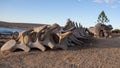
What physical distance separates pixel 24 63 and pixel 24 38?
1754 millimetres

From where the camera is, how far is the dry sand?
8117 millimetres

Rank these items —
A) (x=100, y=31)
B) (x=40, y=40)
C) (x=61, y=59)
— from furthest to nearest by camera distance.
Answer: (x=100, y=31) → (x=40, y=40) → (x=61, y=59)

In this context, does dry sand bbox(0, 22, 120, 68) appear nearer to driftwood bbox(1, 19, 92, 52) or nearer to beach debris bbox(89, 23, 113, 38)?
driftwood bbox(1, 19, 92, 52)

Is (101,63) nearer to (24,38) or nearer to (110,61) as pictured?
(110,61)

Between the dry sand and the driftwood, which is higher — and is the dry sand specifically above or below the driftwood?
below

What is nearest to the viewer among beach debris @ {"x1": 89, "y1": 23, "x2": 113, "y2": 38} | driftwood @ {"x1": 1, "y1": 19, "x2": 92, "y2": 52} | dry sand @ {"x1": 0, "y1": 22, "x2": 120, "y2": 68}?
dry sand @ {"x1": 0, "y1": 22, "x2": 120, "y2": 68}

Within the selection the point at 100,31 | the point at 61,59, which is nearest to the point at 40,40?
the point at 61,59

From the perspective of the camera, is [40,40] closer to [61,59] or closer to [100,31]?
[61,59]

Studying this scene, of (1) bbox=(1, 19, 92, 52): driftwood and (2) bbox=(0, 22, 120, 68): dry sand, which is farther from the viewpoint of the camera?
(1) bbox=(1, 19, 92, 52): driftwood

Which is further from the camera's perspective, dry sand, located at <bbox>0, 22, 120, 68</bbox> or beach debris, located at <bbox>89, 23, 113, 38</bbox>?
beach debris, located at <bbox>89, 23, 113, 38</bbox>

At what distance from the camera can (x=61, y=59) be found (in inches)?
345

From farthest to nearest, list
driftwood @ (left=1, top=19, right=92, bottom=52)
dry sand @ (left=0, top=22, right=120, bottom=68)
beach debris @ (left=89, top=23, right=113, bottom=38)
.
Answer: beach debris @ (left=89, top=23, right=113, bottom=38), driftwood @ (left=1, top=19, right=92, bottom=52), dry sand @ (left=0, top=22, right=120, bottom=68)

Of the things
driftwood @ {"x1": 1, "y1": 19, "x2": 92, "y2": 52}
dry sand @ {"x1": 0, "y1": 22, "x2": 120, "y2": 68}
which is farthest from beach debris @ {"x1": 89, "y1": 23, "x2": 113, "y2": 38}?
dry sand @ {"x1": 0, "y1": 22, "x2": 120, "y2": 68}

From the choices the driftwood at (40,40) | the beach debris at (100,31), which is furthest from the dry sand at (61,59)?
the beach debris at (100,31)
